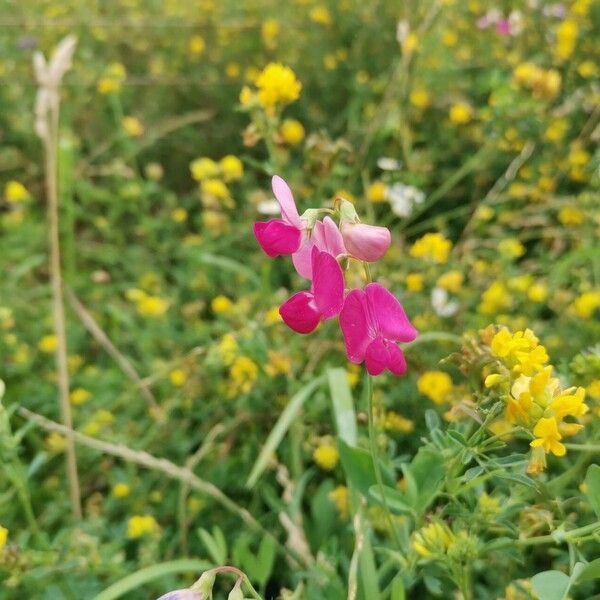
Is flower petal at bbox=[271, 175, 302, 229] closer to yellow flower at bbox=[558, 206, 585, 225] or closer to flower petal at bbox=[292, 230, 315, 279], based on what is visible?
flower petal at bbox=[292, 230, 315, 279]

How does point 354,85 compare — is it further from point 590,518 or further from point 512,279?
point 590,518

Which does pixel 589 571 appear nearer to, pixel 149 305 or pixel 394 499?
pixel 394 499

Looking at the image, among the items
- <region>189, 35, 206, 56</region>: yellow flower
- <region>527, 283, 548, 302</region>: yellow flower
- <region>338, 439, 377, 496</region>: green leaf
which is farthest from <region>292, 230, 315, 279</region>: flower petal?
<region>189, 35, 206, 56</region>: yellow flower

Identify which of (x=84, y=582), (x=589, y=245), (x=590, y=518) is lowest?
(x=84, y=582)

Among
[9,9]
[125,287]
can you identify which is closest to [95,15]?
[9,9]

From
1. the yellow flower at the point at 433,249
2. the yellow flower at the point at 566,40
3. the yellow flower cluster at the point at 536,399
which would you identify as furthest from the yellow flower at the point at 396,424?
the yellow flower at the point at 566,40

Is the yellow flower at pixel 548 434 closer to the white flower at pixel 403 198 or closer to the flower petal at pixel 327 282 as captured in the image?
the flower petal at pixel 327 282

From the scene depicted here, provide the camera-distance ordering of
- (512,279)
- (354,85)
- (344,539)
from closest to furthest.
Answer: (344,539)
(512,279)
(354,85)

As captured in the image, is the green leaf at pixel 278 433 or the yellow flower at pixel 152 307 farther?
the yellow flower at pixel 152 307
